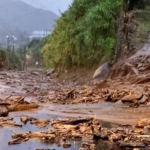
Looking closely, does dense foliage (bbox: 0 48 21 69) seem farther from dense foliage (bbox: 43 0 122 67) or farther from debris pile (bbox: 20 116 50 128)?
debris pile (bbox: 20 116 50 128)

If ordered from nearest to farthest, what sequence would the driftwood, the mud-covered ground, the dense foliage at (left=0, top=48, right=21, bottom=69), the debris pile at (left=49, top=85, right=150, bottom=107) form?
1. the mud-covered ground
2. the driftwood
3. the debris pile at (left=49, top=85, right=150, bottom=107)
4. the dense foliage at (left=0, top=48, right=21, bottom=69)

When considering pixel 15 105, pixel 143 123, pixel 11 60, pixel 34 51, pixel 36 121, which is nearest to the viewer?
pixel 143 123

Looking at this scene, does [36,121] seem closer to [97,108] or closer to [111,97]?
[97,108]

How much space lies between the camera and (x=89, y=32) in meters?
17.2

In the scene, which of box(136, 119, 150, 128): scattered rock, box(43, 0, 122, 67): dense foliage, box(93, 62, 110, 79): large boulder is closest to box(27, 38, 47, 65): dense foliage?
box(43, 0, 122, 67): dense foliage

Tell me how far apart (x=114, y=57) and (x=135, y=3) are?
10.6ft

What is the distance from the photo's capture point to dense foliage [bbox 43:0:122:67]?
16922mm

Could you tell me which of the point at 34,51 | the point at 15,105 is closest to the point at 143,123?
the point at 15,105

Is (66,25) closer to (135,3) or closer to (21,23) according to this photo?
(135,3)

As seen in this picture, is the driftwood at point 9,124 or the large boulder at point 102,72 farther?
the large boulder at point 102,72

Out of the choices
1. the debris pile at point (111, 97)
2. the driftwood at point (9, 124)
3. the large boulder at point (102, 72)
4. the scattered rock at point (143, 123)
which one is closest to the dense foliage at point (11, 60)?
the large boulder at point (102, 72)

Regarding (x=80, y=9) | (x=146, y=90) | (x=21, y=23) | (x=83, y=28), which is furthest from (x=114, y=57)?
(x=21, y=23)

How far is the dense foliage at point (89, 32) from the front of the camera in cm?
1692

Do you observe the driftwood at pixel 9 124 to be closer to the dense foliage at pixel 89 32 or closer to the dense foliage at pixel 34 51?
the dense foliage at pixel 89 32
